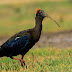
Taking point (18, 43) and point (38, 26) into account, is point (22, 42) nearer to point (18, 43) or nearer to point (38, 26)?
point (18, 43)

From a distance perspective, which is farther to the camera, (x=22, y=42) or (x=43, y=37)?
(x=43, y=37)

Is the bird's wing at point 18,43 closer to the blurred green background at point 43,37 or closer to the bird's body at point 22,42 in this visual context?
the bird's body at point 22,42

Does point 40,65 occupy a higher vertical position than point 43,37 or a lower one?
higher

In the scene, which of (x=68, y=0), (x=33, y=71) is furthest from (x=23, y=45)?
(x=68, y=0)

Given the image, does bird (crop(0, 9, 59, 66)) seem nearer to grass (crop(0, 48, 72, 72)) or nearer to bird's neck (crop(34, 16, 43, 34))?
bird's neck (crop(34, 16, 43, 34))

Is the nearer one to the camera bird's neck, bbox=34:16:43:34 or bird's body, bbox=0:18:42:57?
bird's body, bbox=0:18:42:57

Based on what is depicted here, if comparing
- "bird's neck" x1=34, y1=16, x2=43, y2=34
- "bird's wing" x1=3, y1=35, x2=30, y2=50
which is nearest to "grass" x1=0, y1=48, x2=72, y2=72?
"bird's wing" x1=3, y1=35, x2=30, y2=50

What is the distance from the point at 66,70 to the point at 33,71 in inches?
37.4

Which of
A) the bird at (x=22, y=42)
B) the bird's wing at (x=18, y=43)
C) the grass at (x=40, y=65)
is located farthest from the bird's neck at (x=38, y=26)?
the grass at (x=40, y=65)

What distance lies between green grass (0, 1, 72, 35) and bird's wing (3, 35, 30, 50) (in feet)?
→ 32.6

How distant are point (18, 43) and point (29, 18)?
16.7m

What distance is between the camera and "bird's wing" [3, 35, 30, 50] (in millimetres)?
7668

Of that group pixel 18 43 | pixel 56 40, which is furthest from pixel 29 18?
pixel 18 43

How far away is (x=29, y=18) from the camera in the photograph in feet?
79.9
